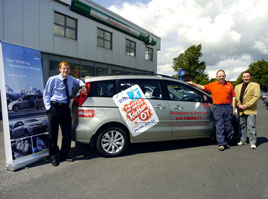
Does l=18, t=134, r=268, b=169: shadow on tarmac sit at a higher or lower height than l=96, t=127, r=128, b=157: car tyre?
lower

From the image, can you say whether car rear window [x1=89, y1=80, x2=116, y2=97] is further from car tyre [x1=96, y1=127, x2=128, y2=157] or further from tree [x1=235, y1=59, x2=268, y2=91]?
tree [x1=235, y1=59, x2=268, y2=91]

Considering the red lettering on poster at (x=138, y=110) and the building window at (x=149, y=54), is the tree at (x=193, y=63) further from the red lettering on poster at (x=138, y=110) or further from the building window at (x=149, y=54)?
the red lettering on poster at (x=138, y=110)

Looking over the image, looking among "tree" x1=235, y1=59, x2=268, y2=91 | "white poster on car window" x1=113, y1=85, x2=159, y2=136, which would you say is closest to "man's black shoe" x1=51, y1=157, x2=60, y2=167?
"white poster on car window" x1=113, y1=85, x2=159, y2=136

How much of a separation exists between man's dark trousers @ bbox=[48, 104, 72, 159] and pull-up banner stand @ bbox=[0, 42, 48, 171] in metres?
0.31

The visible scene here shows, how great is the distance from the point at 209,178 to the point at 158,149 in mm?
1698

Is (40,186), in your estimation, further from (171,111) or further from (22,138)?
(171,111)

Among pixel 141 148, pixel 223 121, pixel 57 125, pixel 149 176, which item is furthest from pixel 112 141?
pixel 223 121

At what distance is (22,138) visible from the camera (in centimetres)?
372

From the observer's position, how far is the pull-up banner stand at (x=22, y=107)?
11.5 ft

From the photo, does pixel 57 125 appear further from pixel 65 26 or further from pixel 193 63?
pixel 193 63

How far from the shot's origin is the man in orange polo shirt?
15.7ft

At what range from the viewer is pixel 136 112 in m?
4.36

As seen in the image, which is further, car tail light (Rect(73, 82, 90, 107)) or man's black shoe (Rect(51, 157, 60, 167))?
car tail light (Rect(73, 82, 90, 107))

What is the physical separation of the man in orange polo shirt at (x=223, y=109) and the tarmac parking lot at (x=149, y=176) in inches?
12.4
